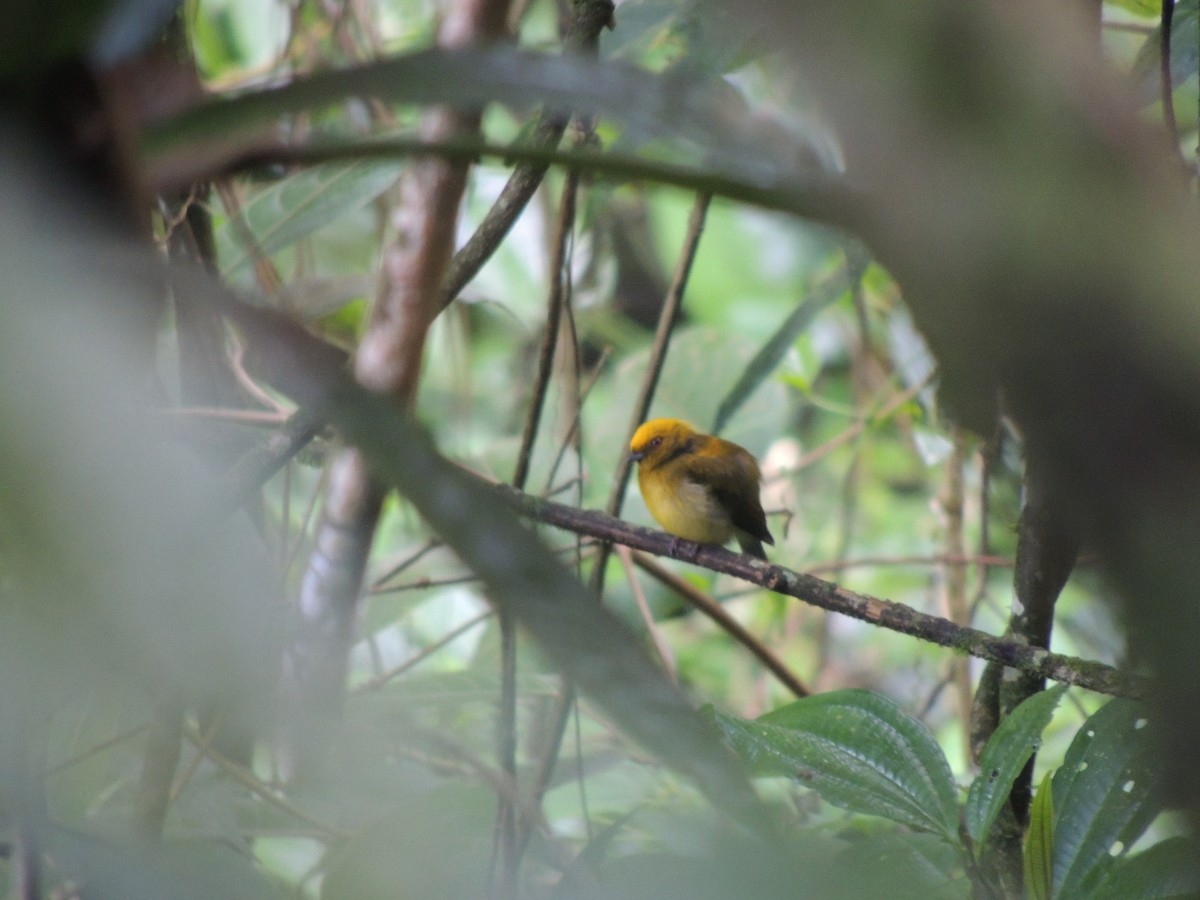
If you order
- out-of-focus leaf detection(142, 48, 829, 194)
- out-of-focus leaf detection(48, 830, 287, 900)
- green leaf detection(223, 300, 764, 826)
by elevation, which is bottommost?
out-of-focus leaf detection(48, 830, 287, 900)

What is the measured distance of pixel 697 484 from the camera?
310 centimetres

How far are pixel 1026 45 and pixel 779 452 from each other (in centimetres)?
443

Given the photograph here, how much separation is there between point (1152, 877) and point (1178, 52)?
4.62ft

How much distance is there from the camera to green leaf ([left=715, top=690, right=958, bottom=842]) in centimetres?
128

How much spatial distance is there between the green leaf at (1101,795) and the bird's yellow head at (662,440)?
1933 mm

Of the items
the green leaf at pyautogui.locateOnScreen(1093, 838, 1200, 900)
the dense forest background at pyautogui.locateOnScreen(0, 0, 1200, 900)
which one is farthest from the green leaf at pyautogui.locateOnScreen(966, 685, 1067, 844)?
the green leaf at pyautogui.locateOnScreen(1093, 838, 1200, 900)

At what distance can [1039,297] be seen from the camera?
0.34m

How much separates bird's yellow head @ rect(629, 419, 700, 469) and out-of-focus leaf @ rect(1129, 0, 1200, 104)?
65.5 inches

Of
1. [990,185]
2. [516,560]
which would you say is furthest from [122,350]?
[990,185]

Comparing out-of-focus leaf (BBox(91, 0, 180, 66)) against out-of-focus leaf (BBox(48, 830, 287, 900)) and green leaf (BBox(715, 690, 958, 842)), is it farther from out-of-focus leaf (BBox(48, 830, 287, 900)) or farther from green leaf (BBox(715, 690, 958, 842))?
green leaf (BBox(715, 690, 958, 842))

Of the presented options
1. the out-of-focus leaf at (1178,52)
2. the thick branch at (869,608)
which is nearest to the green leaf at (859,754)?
the thick branch at (869,608)

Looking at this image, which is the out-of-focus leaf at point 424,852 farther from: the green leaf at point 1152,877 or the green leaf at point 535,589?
the green leaf at point 1152,877

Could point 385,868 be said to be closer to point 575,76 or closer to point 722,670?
point 575,76

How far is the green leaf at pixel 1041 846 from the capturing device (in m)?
1.18
